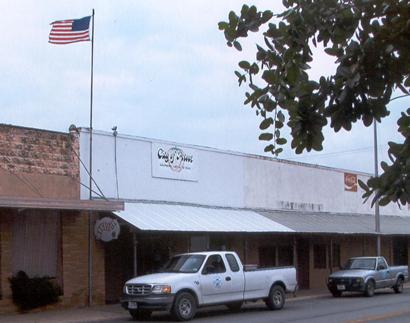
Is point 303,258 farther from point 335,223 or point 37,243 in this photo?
point 37,243

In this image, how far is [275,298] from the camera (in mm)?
24031

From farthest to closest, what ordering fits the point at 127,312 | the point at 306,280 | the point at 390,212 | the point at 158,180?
the point at 390,212
the point at 306,280
the point at 158,180
the point at 127,312

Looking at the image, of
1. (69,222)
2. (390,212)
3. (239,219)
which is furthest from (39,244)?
(390,212)

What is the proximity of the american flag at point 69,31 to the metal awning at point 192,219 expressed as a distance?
5599mm

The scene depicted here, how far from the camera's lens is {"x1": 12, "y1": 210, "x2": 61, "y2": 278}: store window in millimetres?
23266

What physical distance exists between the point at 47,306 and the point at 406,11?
68.5 ft

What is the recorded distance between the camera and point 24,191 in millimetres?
23328

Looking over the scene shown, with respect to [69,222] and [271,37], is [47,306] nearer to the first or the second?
[69,222]

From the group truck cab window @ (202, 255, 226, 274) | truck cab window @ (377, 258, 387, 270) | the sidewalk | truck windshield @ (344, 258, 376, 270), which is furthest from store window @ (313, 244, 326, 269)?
truck cab window @ (202, 255, 226, 274)

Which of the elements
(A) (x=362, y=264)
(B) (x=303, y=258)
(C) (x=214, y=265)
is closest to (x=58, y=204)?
(C) (x=214, y=265)

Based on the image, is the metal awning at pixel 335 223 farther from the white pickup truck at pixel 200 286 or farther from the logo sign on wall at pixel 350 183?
the white pickup truck at pixel 200 286

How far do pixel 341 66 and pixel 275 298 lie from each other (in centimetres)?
2031

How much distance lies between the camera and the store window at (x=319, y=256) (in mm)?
36625

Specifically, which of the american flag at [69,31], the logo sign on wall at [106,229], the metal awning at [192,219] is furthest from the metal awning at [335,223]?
the american flag at [69,31]
